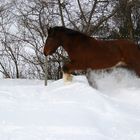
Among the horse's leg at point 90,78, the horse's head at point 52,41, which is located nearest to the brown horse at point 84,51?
the horse's head at point 52,41

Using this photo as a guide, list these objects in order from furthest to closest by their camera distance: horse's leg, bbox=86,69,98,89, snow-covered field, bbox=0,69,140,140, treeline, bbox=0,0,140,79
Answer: treeline, bbox=0,0,140,79 → horse's leg, bbox=86,69,98,89 → snow-covered field, bbox=0,69,140,140

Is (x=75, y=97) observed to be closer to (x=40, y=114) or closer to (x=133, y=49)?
(x=40, y=114)

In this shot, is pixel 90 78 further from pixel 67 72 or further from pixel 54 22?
pixel 54 22

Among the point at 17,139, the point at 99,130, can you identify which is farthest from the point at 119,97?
the point at 17,139

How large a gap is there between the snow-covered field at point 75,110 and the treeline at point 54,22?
138 inches

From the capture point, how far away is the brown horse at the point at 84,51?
7723mm

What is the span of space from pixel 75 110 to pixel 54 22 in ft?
19.9

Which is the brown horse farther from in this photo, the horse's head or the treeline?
the treeline

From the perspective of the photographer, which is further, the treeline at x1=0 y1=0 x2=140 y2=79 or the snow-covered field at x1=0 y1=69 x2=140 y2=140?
the treeline at x1=0 y1=0 x2=140 y2=79

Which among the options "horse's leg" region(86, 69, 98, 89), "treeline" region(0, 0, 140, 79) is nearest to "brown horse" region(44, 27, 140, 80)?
"horse's leg" region(86, 69, 98, 89)

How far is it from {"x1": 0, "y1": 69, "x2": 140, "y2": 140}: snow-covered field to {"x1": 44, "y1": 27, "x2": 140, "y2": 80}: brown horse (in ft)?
0.76

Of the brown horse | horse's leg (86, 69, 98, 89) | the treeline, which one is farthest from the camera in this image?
the treeline

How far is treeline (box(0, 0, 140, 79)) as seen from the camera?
11.3m

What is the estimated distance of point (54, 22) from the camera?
11.8 metres
